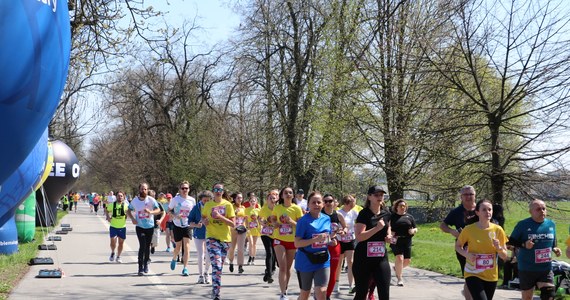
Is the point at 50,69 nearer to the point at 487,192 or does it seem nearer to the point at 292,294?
the point at 292,294

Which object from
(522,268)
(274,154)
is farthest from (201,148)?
(522,268)

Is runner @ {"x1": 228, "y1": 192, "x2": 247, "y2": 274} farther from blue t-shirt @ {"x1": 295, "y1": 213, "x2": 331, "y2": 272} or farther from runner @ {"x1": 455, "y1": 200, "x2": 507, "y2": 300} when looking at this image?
runner @ {"x1": 455, "y1": 200, "x2": 507, "y2": 300}

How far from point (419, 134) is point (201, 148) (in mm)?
28045

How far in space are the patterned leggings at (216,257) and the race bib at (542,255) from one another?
4751 millimetres

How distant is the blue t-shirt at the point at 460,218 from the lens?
10914 millimetres

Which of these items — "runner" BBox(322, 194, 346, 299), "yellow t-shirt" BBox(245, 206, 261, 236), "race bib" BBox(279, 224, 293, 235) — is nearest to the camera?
"runner" BBox(322, 194, 346, 299)

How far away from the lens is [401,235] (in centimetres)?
1449

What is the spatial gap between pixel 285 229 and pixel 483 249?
12.5 ft

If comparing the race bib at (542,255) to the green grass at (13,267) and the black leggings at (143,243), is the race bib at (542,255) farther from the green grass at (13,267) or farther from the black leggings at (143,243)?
the black leggings at (143,243)

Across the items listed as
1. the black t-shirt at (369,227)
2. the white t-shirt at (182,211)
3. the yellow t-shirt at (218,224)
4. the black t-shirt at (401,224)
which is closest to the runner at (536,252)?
the black t-shirt at (369,227)

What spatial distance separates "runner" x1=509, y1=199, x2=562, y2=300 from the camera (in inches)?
381

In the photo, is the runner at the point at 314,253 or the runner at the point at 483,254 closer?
the runner at the point at 483,254

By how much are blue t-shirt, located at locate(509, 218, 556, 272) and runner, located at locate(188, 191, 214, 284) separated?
219 inches

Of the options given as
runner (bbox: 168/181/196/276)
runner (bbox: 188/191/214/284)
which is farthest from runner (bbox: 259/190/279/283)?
runner (bbox: 168/181/196/276)
